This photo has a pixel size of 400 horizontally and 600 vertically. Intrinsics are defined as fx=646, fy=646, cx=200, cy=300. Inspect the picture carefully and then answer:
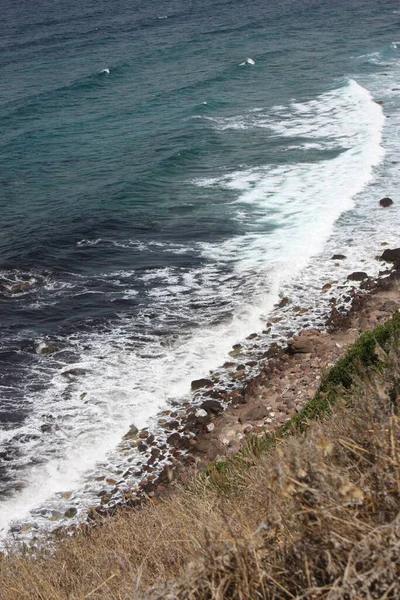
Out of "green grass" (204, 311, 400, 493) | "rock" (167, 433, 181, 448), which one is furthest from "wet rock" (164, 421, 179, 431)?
"green grass" (204, 311, 400, 493)

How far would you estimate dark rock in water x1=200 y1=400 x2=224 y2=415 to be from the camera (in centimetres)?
1430

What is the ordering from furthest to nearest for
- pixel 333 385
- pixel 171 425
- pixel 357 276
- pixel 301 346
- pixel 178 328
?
pixel 357 276
pixel 178 328
pixel 301 346
pixel 171 425
pixel 333 385

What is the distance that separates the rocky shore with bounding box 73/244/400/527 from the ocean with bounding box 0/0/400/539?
40 centimetres

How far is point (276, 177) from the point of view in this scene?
94.4 ft

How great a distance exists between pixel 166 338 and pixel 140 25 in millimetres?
70404

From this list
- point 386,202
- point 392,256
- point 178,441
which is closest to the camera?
point 178,441

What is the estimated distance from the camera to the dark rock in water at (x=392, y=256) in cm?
1966

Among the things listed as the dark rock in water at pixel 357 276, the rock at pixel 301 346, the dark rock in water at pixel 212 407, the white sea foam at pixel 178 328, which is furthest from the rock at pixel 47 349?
the dark rock in water at pixel 357 276

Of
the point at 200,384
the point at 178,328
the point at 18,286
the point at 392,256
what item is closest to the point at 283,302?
the point at 178,328

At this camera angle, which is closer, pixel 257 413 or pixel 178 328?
pixel 257 413

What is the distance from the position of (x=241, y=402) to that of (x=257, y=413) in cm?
68

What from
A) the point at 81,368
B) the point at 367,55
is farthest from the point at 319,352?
the point at 367,55

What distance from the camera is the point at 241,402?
14.5 metres

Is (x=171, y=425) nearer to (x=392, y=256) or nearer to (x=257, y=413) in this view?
(x=257, y=413)
